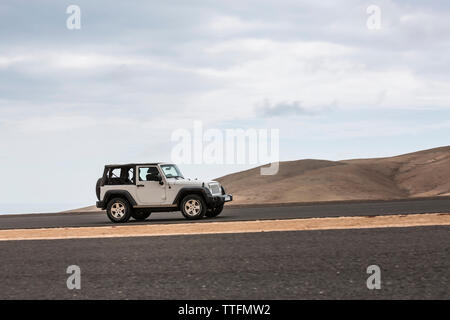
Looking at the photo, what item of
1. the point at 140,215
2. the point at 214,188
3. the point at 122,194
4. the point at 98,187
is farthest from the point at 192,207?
the point at 98,187

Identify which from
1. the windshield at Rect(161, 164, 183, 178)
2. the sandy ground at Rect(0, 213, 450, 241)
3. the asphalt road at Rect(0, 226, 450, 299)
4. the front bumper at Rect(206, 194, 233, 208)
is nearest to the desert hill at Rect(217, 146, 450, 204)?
the windshield at Rect(161, 164, 183, 178)

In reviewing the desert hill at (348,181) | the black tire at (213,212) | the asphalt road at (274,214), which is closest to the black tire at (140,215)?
the asphalt road at (274,214)

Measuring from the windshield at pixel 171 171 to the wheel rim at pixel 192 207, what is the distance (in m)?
1.15

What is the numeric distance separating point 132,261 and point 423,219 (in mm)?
8623

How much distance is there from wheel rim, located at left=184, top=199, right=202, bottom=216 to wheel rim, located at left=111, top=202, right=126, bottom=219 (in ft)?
6.86

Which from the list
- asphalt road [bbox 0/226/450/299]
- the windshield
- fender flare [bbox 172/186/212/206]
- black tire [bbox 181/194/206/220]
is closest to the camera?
asphalt road [bbox 0/226/450/299]

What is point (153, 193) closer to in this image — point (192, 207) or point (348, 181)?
point (192, 207)

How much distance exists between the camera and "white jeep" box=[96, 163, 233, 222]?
18516mm

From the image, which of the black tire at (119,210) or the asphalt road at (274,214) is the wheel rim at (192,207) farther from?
the black tire at (119,210)

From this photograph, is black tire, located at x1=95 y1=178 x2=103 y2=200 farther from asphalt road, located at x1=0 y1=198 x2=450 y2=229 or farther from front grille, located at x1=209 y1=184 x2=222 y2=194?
front grille, located at x1=209 y1=184 x2=222 y2=194

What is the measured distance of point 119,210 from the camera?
1898 cm

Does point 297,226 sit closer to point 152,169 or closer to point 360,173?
point 152,169
